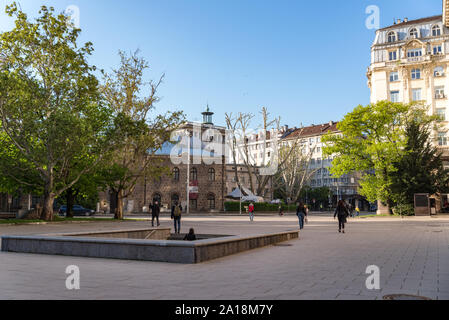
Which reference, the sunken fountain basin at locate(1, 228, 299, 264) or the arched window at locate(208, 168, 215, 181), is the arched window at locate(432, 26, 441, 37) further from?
the sunken fountain basin at locate(1, 228, 299, 264)

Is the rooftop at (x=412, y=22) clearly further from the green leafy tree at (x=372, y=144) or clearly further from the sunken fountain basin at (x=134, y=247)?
the sunken fountain basin at (x=134, y=247)

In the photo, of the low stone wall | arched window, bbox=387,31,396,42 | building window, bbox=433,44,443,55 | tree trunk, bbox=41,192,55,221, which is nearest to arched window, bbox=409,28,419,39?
arched window, bbox=387,31,396,42

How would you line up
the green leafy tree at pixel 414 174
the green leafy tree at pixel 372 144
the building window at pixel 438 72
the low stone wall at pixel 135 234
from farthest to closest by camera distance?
the building window at pixel 438 72 < the green leafy tree at pixel 372 144 < the green leafy tree at pixel 414 174 < the low stone wall at pixel 135 234

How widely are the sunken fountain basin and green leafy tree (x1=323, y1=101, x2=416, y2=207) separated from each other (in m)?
30.4

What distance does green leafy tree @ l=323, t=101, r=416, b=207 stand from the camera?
3997 cm

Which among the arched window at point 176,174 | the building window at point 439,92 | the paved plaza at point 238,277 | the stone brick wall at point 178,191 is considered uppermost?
the building window at point 439,92

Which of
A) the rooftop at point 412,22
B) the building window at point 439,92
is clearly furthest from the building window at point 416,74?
the rooftop at point 412,22

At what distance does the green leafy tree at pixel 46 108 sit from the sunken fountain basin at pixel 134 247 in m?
15.4

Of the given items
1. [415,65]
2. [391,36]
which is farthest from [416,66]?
[391,36]

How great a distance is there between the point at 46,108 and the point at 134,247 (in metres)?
21.7

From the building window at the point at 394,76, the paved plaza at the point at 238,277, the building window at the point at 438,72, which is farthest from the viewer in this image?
the building window at the point at 394,76

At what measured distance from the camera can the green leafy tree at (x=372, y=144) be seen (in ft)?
131

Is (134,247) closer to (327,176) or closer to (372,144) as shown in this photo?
(372,144)
